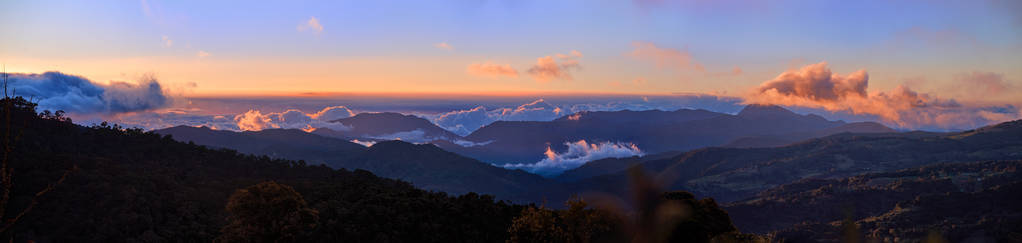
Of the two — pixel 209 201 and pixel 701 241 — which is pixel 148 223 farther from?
pixel 701 241

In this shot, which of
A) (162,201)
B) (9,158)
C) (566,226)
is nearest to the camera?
(9,158)

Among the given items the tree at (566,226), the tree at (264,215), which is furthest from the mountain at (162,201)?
the tree at (566,226)

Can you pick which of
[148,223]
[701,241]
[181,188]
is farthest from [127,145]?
[701,241]

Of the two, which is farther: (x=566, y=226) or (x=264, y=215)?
(x=566, y=226)

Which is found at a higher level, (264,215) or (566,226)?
(264,215)

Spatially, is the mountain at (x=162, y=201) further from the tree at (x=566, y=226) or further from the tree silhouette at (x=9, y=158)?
the tree at (x=566, y=226)

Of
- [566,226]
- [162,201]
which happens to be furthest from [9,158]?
[162,201]

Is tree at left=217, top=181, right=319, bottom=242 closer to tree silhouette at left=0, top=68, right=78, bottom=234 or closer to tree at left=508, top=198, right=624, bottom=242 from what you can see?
tree silhouette at left=0, top=68, right=78, bottom=234

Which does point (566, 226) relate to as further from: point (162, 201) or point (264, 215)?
point (162, 201)

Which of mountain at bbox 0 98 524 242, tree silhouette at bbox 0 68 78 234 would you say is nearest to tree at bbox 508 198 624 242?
mountain at bbox 0 98 524 242
